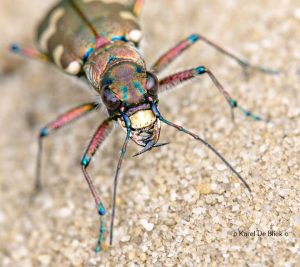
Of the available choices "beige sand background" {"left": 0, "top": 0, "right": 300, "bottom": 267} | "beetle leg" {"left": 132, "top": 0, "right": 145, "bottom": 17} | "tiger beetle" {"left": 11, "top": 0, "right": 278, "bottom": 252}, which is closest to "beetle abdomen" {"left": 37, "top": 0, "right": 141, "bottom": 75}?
"tiger beetle" {"left": 11, "top": 0, "right": 278, "bottom": 252}

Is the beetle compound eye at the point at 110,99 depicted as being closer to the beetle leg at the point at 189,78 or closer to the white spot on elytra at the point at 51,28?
the beetle leg at the point at 189,78

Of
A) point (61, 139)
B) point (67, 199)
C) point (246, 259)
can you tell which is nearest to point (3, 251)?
point (67, 199)

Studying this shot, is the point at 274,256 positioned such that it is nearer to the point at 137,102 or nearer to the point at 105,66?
the point at 137,102

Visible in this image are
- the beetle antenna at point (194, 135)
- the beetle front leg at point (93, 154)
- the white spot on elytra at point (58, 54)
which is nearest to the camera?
A: the beetle antenna at point (194, 135)

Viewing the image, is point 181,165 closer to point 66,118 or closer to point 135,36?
point 66,118

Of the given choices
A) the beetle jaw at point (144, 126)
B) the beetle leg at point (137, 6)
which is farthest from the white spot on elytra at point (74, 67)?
the beetle jaw at point (144, 126)

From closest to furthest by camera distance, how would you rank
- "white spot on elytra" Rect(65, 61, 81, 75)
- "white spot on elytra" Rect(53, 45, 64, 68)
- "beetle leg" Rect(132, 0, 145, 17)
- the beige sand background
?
the beige sand background < "white spot on elytra" Rect(65, 61, 81, 75) < "white spot on elytra" Rect(53, 45, 64, 68) < "beetle leg" Rect(132, 0, 145, 17)

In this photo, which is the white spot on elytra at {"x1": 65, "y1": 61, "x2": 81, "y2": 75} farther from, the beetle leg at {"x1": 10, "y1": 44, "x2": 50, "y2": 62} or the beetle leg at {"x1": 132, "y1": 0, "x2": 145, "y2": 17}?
the beetle leg at {"x1": 132, "y1": 0, "x2": 145, "y2": 17}
